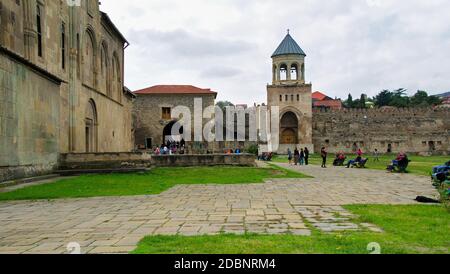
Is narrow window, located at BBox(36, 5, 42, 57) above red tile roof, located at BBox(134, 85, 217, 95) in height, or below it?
below

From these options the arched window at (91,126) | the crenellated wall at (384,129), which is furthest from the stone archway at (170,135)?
the arched window at (91,126)

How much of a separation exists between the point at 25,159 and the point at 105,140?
11543 millimetres

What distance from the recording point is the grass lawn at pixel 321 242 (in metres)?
4.09

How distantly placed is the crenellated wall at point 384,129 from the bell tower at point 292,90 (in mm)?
5242

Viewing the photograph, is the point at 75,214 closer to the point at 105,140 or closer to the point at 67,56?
the point at 67,56

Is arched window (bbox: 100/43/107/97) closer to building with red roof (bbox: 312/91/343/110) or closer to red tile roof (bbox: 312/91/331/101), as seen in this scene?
building with red roof (bbox: 312/91/343/110)

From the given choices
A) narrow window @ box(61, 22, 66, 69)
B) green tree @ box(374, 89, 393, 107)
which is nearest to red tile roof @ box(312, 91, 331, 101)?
green tree @ box(374, 89, 393, 107)

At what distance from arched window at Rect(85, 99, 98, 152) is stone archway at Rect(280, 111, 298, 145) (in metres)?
38.3

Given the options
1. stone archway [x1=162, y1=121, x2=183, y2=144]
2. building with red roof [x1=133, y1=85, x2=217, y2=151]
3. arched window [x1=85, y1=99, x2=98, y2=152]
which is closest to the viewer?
arched window [x1=85, y1=99, x2=98, y2=152]

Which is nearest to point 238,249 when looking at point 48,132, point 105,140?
point 48,132

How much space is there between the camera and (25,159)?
42.4ft

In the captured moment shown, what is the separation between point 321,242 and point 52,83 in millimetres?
13637

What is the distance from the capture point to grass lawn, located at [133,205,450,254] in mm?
4086
